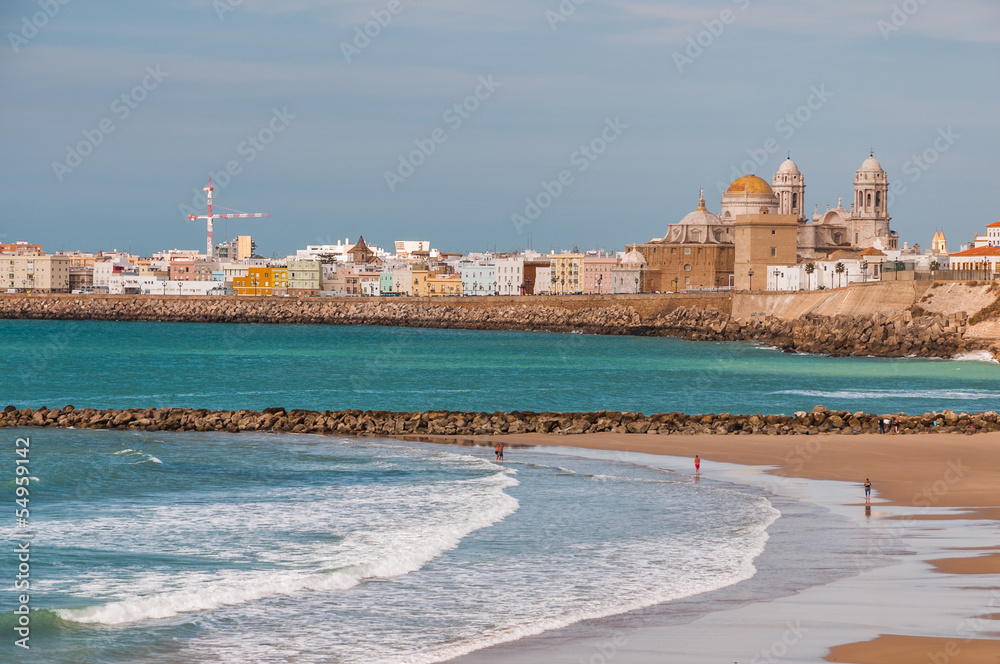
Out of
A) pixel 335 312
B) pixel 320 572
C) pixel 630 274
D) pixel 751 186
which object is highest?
pixel 751 186

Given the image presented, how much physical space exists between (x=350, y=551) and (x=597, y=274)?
386ft

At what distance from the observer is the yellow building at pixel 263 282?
149250 mm

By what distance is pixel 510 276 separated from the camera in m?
143

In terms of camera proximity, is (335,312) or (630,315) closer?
(630,315)

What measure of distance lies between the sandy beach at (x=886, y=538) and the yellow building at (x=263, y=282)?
122823mm

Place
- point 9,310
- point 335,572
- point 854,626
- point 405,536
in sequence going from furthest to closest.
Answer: point 9,310 → point 405,536 → point 335,572 → point 854,626

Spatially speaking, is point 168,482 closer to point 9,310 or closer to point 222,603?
point 222,603

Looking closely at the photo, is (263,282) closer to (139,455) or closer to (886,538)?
(139,455)

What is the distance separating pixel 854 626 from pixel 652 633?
2.11m

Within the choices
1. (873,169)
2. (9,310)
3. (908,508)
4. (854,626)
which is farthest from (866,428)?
(9,310)

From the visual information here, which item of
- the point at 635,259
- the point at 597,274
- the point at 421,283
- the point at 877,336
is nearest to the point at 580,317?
the point at 635,259

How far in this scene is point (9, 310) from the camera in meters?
128

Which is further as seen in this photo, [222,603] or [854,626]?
[222,603]

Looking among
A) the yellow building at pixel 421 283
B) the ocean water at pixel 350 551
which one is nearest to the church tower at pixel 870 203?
the yellow building at pixel 421 283
